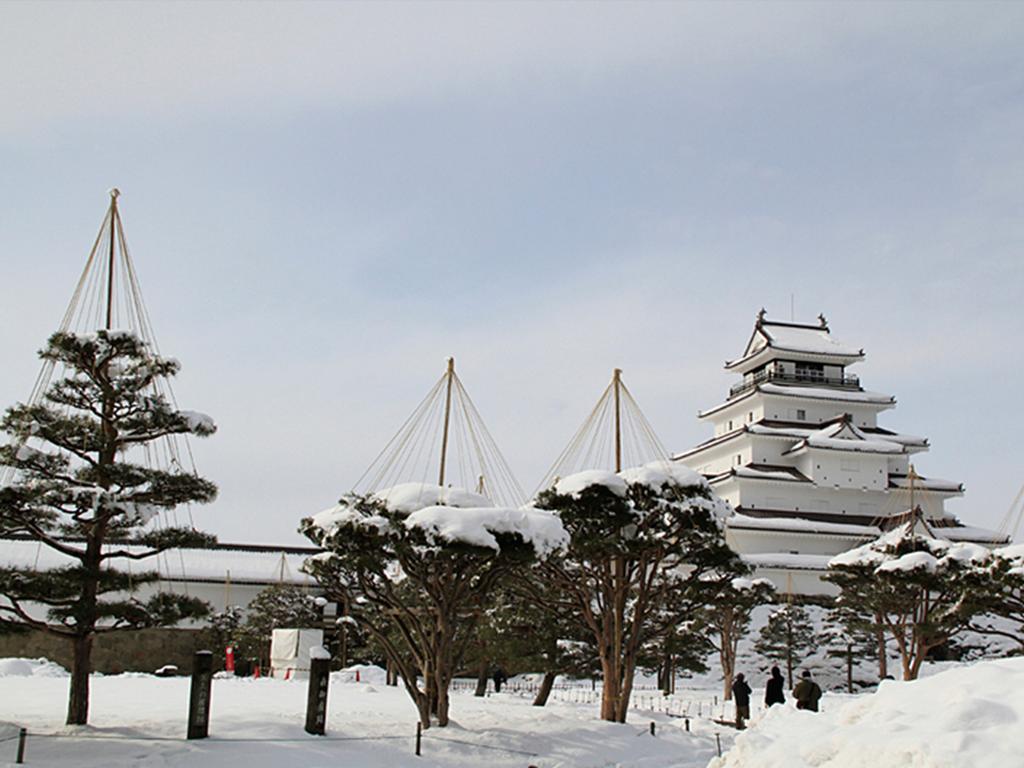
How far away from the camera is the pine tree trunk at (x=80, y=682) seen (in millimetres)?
16281

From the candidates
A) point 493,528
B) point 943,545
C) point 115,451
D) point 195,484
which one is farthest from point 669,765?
point 943,545

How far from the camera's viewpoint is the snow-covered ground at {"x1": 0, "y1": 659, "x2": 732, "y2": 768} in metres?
14.9

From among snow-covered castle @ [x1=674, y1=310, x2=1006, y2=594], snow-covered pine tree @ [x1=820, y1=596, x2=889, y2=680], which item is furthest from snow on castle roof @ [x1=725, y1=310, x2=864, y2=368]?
snow-covered pine tree @ [x1=820, y1=596, x2=889, y2=680]

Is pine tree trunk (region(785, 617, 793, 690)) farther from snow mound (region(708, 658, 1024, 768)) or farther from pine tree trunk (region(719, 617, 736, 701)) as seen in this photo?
snow mound (region(708, 658, 1024, 768))

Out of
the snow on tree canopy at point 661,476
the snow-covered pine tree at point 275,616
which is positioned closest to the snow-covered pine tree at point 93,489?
the snow on tree canopy at point 661,476

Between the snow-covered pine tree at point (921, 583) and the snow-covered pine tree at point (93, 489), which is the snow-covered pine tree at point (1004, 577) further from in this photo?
the snow-covered pine tree at point (93, 489)

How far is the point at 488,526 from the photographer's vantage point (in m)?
17.7

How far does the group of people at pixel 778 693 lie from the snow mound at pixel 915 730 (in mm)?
6412

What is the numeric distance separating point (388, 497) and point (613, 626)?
7.27m

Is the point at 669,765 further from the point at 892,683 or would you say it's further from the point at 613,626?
the point at 892,683

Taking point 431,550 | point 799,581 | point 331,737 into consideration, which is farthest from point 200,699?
point 799,581

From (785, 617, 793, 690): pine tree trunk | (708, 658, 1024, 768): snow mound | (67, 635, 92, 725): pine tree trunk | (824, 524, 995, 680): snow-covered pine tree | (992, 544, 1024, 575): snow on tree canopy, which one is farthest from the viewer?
(785, 617, 793, 690): pine tree trunk

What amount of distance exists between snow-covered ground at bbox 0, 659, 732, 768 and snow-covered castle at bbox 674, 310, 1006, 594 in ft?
103

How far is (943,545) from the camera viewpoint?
32.1m
